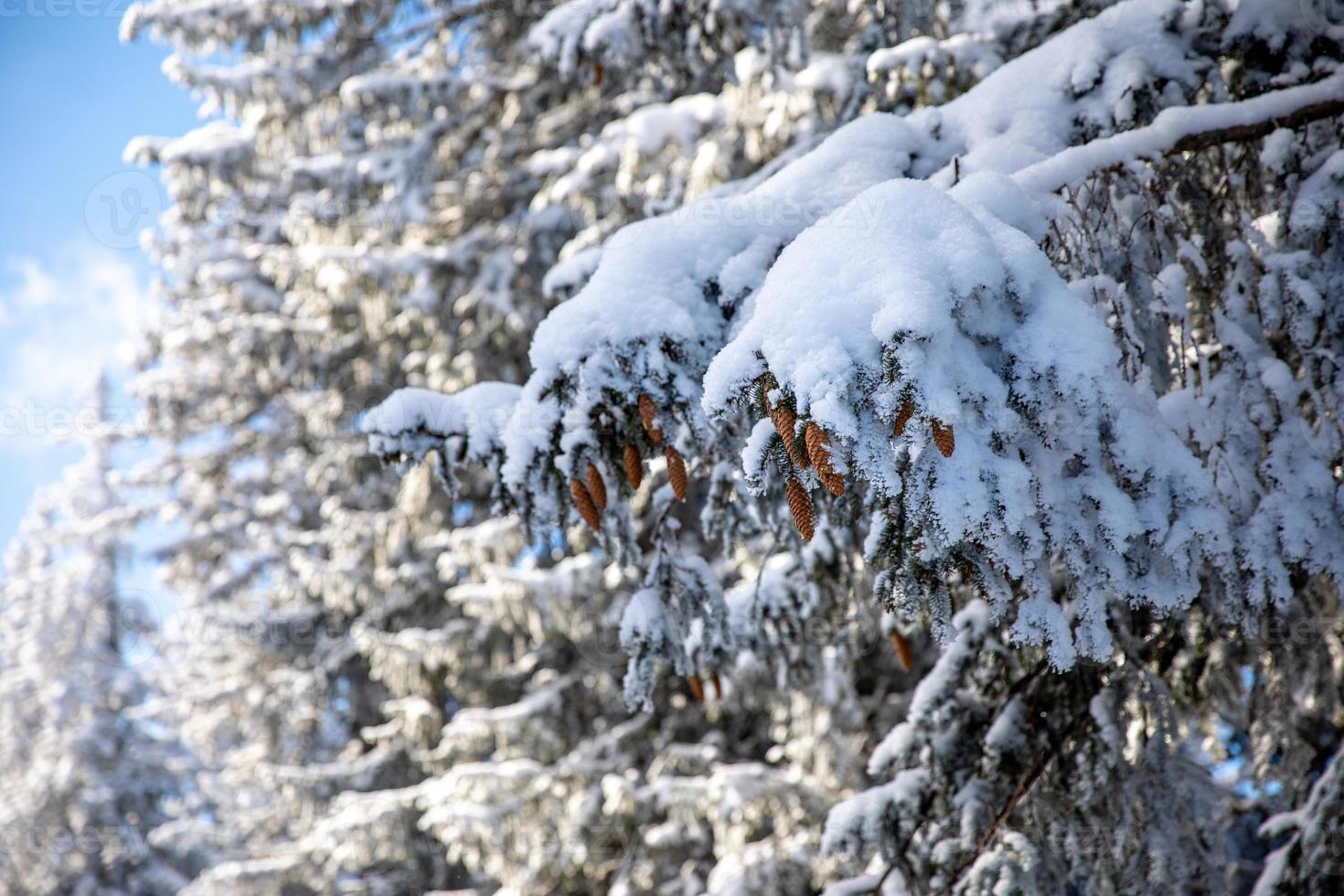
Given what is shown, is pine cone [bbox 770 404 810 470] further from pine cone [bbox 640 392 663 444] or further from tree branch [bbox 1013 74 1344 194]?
tree branch [bbox 1013 74 1344 194]

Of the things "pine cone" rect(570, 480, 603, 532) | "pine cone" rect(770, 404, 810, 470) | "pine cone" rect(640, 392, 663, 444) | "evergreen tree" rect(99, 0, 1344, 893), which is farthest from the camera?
"pine cone" rect(570, 480, 603, 532)

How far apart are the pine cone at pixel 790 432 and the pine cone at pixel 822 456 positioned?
1.6 inches

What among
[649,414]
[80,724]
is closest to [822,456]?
[649,414]

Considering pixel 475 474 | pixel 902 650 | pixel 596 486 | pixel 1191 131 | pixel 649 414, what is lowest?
pixel 902 650

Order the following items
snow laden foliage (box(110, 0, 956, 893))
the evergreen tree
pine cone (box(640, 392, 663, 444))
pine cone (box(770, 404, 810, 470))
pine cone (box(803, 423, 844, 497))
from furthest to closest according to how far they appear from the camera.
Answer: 1. snow laden foliage (box(110, 0, 956, 893))
2. pine cone (box(640, 392, 663, 444))
3. the evergreen tree
4. pine cone (box(770, 404, 810, 470))
5. pine cone (box(803, 423, 844, 497))

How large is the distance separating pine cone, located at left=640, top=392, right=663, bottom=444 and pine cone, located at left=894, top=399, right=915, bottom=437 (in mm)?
775

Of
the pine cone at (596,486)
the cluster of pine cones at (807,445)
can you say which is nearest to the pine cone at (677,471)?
the pine cone at (596,486)

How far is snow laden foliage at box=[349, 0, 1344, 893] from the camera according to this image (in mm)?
1679

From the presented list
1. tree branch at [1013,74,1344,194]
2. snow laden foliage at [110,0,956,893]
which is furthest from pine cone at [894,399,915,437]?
snow laden foliage at [110,0,956,893]

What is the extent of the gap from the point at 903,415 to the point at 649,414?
790mm

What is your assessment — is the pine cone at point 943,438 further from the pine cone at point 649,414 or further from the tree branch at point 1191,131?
the tree branch at point 1191,131

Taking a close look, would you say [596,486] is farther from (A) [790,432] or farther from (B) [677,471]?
(A) [790,432]

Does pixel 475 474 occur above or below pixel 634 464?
above

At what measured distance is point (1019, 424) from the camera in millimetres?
1737
